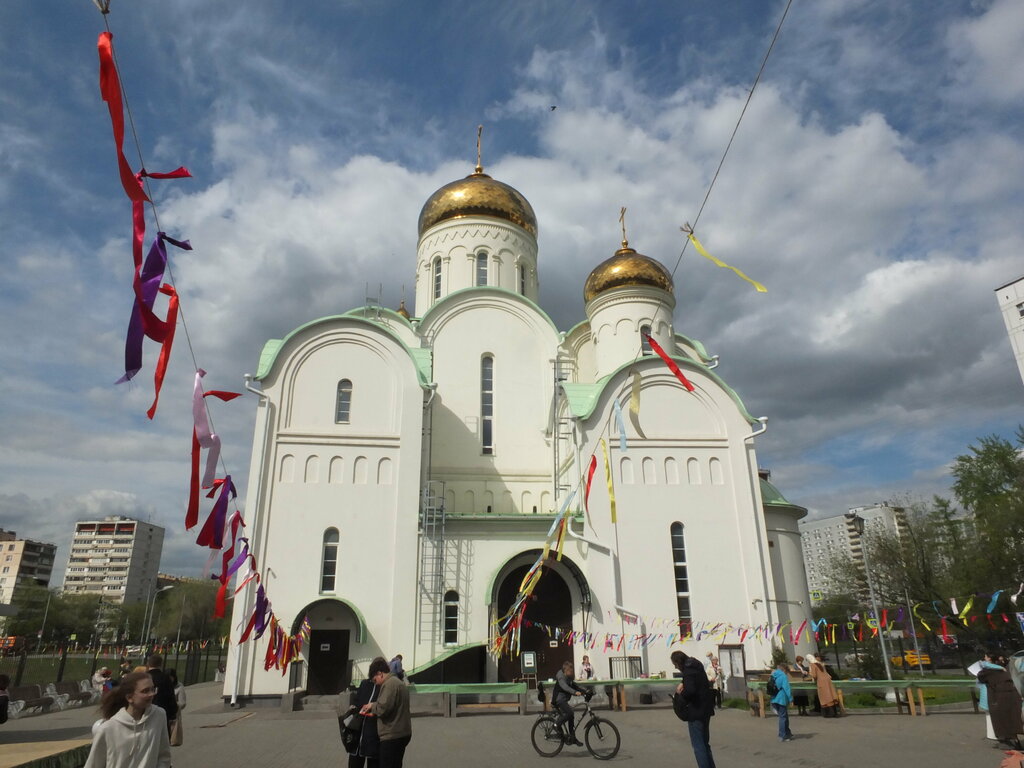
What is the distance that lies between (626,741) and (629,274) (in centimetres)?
1568

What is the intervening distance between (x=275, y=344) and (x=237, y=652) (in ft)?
26.8

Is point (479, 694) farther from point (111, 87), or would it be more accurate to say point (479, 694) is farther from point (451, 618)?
point (111, 87)

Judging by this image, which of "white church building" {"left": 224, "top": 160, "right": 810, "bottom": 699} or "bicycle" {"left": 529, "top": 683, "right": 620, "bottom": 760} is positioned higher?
"white church building" {"left": 224, "top": 160, "right": 810, "bottom": 699}

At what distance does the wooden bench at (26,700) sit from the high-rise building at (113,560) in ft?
284

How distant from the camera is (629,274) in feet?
74.3

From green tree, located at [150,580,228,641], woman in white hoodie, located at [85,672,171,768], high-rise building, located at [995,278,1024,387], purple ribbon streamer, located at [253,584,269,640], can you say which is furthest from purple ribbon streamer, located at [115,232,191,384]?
green tree, located at [150,580,228,641]

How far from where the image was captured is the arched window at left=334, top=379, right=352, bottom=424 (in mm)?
18766

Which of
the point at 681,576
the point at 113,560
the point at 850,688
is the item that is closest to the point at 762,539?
the point at 681,576

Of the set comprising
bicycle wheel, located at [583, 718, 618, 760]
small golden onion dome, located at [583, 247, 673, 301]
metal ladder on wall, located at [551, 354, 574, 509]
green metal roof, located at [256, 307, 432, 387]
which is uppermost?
small golden onion dome, located at [583, 247, 673, 301]

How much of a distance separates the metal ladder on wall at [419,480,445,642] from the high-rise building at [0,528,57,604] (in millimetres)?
83798

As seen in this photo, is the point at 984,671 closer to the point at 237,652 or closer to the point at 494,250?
the point at 237,652

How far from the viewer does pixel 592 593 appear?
17.4 meters

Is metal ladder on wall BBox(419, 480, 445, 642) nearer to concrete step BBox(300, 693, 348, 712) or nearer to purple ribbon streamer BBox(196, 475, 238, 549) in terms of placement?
concrete step BBox(300, 693, 348, 712)

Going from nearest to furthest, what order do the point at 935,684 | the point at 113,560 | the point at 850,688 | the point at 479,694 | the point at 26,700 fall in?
the point at 935,684 < the point at 850,688 < the point at 479,694 < the point at 26,700 < the point at 113,560
